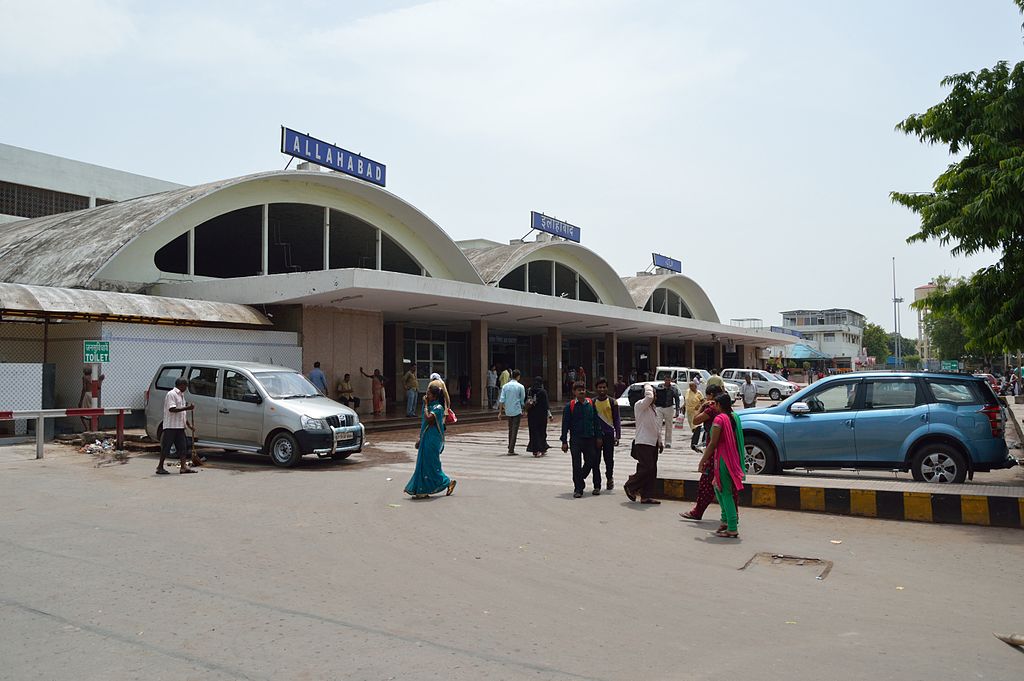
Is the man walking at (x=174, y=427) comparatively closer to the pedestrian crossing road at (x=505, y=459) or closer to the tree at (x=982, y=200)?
the pedestrian crossing road at (x=505, y=459)

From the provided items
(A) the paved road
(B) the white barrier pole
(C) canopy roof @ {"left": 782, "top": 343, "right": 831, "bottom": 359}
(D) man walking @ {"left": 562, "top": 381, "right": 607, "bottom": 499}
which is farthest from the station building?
(C) canopy roof @ {"left": 782, "top": 343, "right": 831, "bottom": 359}

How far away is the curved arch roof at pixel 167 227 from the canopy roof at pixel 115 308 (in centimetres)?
209

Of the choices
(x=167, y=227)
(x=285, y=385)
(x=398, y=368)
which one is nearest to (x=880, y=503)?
(x=285, y=385)

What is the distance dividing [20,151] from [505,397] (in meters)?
31.9

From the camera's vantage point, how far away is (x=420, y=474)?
1017cm

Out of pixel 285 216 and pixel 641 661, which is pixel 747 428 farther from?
pixel 285 216

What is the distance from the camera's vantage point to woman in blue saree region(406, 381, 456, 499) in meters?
10.2

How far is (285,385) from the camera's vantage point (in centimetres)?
1424

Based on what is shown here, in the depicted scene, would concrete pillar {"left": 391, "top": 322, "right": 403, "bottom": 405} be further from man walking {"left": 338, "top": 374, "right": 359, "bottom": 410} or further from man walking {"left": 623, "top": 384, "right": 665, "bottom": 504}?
man walking {"left": 623, "top": 384, "right": 665, "bottom": 504}

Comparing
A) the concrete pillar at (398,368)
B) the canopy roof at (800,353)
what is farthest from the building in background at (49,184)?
the canopy roof at (800,353)

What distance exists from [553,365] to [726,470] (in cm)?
2464

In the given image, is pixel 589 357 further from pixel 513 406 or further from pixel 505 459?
pixel 505 459

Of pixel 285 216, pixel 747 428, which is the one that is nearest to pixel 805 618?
pixel 747 428

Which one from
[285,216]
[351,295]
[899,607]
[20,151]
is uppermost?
[20,151]
